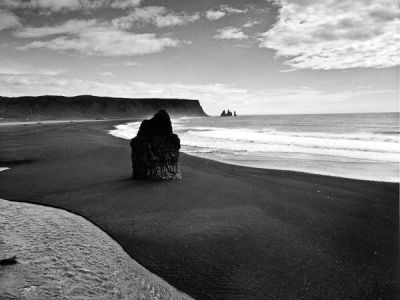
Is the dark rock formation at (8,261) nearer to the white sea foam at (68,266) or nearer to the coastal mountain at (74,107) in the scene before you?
the white sea foam at (68,266)

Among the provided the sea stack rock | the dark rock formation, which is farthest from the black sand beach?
the dark rock formation

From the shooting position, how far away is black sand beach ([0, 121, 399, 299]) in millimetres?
3936

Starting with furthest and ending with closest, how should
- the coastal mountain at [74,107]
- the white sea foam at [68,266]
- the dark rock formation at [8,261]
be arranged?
1. the coastal mountain at [74,107]
2. the dark rock formation at [8,261]
3. the white sea foam at [68,266]

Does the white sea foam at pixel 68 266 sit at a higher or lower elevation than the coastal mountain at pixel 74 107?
lower

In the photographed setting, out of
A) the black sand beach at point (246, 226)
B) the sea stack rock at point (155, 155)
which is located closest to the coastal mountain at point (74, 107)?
the sea stack rock at point (155, 155)

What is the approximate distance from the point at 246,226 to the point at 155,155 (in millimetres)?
4619

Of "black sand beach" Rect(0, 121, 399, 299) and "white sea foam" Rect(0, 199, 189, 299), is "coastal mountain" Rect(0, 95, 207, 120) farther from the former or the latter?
"white sea foam" Rect(0, 199, 189, 299)

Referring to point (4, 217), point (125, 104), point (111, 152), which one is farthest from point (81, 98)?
point (4, 217)

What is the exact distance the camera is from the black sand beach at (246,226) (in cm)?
394

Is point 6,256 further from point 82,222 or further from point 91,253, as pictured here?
point 82,222

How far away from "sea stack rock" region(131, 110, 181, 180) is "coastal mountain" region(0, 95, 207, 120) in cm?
12180

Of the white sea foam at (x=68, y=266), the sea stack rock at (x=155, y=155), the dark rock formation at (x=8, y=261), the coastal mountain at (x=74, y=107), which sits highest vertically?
the coastal mountain at (x=74, y=107)

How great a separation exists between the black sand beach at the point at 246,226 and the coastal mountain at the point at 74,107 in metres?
123

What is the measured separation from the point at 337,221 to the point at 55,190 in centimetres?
715
